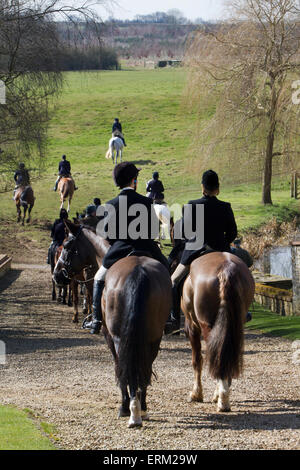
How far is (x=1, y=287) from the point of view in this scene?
64.8 ft

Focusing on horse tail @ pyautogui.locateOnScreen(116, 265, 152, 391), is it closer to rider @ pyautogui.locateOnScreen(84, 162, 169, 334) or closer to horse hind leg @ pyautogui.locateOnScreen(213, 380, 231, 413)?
rider @ pyautogui.locateOnScreen(84, 162, 169, 334)

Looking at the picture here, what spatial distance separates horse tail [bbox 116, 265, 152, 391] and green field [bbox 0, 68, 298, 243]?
1126cm

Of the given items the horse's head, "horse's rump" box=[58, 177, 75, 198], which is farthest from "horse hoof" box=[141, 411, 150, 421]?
"horse's rump" box=[58, 177, 75, 198]

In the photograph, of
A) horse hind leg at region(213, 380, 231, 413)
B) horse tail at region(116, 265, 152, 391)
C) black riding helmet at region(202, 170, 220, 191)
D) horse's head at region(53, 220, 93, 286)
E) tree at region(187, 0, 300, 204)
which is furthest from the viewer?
tree at region(187, 0, 300, 204)

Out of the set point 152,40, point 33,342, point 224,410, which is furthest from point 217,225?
point 152,40

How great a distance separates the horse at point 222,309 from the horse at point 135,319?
1.63 ft

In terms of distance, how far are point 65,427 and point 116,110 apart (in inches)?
1988

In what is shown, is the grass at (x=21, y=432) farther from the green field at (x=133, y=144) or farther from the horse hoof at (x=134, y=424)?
the green field at (x=133, y=144)

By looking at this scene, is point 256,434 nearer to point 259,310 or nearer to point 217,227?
point 217,227

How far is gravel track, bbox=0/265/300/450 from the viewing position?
22.5ft

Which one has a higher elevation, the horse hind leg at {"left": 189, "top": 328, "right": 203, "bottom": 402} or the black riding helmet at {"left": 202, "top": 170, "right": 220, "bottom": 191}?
the black riding helmet at {"left": 202, "top": 170, "right": 220, "bottom": 191}

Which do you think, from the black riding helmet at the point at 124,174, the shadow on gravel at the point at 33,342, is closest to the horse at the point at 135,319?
the black riding helmet at the point at 124,174

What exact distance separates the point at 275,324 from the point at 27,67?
25.0 ft

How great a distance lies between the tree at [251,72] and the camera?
29.5 metres
